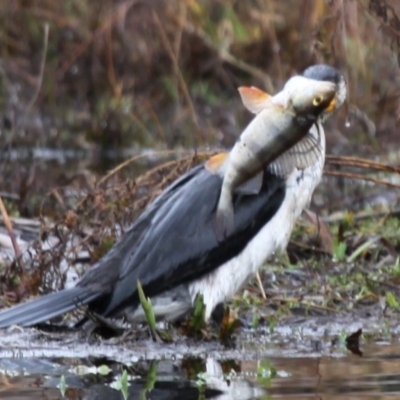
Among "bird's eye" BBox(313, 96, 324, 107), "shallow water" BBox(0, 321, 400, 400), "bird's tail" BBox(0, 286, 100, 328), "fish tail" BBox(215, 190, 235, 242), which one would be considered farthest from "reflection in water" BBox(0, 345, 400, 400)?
"bird's eye" BBox(313, 96, 324, 107)

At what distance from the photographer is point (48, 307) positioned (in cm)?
581

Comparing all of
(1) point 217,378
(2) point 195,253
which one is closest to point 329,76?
(2) point 195,253

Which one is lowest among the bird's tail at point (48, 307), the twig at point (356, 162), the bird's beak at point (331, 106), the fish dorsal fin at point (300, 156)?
the bird's tail at point (48, 307)

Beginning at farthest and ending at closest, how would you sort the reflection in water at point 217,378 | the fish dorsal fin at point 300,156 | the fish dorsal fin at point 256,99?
1. the fish dorsal fin at point 300,156
2. the fish dorsal fin at point 256,99
3. the reflection in water at point 217,378

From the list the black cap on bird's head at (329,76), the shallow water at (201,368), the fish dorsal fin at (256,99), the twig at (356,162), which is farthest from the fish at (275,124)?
the twig at (356,162)

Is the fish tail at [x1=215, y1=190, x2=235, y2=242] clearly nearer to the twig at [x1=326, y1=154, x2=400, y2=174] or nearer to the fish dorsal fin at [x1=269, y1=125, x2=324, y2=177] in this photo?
the fish dorsal fin at [x1=269, y1=125, x2=324, y2=177]

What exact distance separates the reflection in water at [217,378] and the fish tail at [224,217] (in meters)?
0.71

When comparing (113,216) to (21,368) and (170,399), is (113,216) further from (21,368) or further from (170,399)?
(170,399)

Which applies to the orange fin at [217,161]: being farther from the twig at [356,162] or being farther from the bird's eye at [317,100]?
the twig at [356,162]

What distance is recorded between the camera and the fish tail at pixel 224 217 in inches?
222

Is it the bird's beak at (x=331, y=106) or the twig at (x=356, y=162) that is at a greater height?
the twig at (x=356, y=162)

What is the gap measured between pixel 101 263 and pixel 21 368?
87cm

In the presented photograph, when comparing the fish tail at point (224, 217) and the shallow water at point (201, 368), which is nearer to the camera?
the shallow water at point (201, 368)

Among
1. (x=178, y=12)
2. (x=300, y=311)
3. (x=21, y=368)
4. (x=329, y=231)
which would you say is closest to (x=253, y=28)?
(x=178, y=12)
